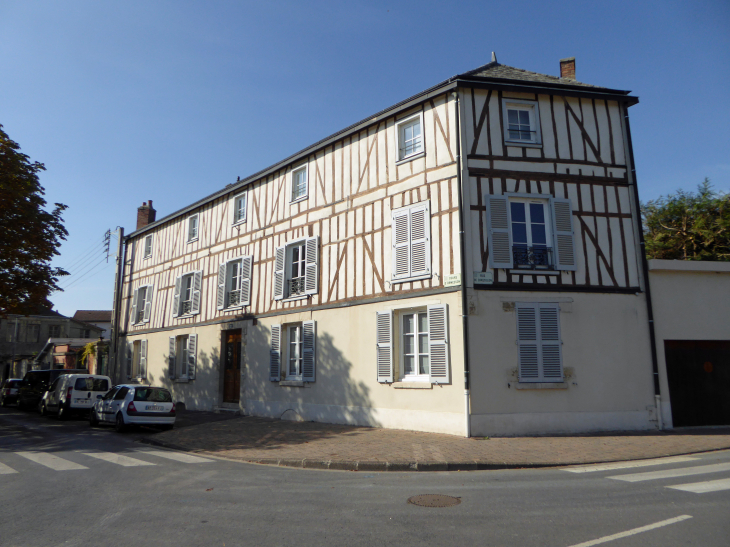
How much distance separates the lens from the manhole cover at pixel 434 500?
579cm

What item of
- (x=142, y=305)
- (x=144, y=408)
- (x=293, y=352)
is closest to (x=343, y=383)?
(x=293, y=352)

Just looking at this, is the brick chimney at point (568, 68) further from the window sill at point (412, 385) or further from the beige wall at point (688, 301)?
the window sill at point (412, 385)

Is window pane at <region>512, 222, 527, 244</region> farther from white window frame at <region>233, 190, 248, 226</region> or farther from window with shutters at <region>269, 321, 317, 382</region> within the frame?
white window frame at <region>233, 190, 248, 226</region>

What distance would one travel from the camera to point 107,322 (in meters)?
62.6

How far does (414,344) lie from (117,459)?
6.59 meters

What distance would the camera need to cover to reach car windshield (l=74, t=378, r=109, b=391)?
17406 mm

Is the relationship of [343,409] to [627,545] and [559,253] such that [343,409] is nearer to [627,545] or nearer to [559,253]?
[559,253]

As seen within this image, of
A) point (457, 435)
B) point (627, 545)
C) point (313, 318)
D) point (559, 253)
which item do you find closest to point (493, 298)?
point (559, 253)

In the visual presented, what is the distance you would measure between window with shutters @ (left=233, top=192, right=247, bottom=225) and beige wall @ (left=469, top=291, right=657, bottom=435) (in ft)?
35.2

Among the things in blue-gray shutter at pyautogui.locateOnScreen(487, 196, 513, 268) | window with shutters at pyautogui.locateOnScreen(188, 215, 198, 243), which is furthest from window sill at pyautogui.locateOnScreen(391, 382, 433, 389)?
window with shutters at pyautogui.locateOnScreen(188, 215, 198, 243)

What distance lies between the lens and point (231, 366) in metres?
18.6

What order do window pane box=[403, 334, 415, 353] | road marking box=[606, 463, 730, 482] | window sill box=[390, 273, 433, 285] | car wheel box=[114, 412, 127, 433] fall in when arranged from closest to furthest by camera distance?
→ 1. road marking box=[606, 463, 730, 482]
2. window sill box=[390, 273, 433, 285]
3. window pane box=[403, 334, 415, 353]
4. car wheel box=[114, 412, 127, 433]

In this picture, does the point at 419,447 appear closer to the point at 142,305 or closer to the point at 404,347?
the point at 404,347

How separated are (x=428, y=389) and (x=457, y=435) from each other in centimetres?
122
